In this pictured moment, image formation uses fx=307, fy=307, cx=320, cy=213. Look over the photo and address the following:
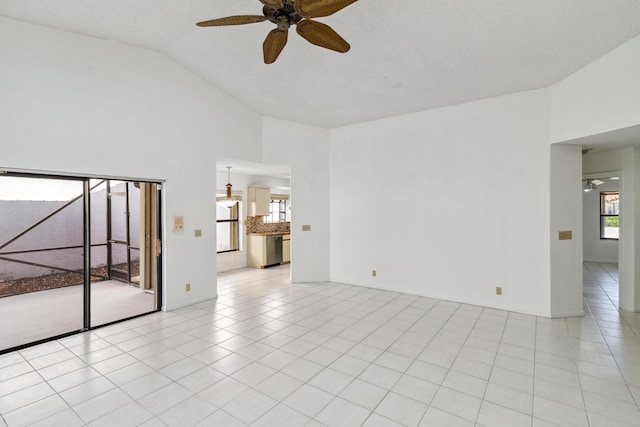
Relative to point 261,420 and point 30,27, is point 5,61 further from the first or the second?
point 261,420

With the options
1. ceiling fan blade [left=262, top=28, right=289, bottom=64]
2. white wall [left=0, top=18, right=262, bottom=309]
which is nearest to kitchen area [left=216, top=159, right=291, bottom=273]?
white wall [left=0, top=18, right=262, bottom=309]

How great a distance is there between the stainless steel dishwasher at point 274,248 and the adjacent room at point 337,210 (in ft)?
5.97

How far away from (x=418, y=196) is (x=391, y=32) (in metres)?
2.78

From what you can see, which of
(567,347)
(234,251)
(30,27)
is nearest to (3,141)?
(30,27)

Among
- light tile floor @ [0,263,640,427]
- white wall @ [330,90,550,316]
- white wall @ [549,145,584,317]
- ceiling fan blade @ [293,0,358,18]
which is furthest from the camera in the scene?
white wall @ [330,90,550,316]

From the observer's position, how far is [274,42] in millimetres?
2580

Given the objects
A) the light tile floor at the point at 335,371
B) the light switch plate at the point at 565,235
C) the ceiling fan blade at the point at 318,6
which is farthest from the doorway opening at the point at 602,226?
the ceiling fan blade at the point at 318,6

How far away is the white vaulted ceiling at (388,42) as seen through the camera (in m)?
2.92

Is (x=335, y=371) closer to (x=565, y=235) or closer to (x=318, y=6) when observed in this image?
(x=318, y=6)

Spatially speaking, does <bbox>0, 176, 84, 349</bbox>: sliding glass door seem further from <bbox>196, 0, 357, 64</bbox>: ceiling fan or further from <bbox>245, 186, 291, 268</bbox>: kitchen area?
<bbox>245, 186, 291, 268</bbox>: kitchen area

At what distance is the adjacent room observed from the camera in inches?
101

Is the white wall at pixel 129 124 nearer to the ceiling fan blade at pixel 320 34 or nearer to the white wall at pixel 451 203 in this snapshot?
the white wall at pixel 451 203

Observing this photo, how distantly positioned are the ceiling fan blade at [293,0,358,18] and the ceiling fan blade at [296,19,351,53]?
0.09m

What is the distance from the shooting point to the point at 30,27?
3.21 metres
